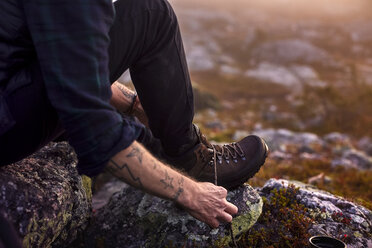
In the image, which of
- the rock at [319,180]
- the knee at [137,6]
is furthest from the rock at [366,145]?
the knee at [137,6]

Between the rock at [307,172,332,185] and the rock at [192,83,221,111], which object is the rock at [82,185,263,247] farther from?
the rock at [192,83,221,111]

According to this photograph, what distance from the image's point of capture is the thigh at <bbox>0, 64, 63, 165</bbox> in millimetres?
1932

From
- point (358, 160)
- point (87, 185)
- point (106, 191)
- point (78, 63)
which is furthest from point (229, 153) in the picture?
point (358, 160)

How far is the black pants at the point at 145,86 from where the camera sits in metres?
1.98

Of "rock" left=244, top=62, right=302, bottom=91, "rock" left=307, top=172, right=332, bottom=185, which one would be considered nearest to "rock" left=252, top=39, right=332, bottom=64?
"rock" left=244, top=62, right=302, bottom=91

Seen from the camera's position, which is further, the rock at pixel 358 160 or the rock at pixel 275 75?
the rock at pixel 275 75

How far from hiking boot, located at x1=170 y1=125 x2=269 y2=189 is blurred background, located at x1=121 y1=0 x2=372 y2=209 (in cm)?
220

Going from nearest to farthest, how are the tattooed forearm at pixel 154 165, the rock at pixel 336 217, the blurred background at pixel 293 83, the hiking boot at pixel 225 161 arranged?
the tattooed forearm at pixel 154 165 < the hiking boot at pixel 225 161 < the rock at pixel 336 217 < the blurred background at pixel 293 83

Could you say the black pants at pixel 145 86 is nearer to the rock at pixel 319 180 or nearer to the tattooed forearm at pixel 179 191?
the tattooed forearm at pixel 179 191

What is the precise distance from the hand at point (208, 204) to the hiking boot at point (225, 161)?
0.50 m

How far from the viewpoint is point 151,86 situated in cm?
262

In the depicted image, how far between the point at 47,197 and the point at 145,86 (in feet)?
4.15

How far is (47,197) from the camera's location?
258cm

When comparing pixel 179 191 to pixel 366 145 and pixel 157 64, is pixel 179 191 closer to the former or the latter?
pixel 157 64
